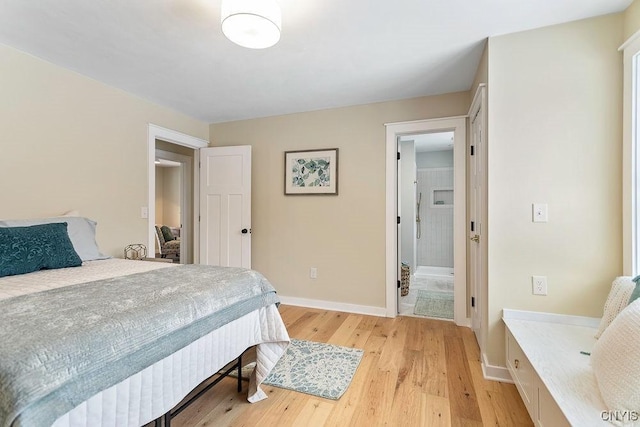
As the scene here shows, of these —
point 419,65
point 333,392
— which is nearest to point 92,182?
point 333,392

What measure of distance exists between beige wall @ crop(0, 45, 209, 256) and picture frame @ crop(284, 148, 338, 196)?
157 centimetres

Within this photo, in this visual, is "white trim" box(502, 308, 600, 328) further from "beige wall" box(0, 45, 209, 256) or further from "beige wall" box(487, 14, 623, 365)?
"beige wall" box(0, 45, 209, 256)

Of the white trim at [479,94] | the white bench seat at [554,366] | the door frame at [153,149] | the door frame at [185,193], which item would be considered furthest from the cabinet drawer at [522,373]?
the door frame at [185,193]

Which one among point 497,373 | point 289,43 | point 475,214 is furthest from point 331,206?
point 497,373

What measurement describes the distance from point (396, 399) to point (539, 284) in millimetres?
1186

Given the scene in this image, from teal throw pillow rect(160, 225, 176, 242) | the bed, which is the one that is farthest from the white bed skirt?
teal throw pillow rect(160, 225, 176, 242)

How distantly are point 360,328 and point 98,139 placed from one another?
10.2ft

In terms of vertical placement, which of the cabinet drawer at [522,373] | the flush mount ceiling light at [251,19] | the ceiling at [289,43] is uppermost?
the ceiling at [289,43]

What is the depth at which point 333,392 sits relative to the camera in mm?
1869

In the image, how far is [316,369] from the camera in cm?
214

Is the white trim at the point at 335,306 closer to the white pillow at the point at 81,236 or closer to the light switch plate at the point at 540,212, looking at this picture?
the light switch plate at the point at 540,212

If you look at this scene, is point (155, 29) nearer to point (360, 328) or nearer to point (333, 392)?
point (333, 392)

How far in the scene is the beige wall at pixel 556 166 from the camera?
5.99ft

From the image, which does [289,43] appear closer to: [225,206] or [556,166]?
[556,166]
